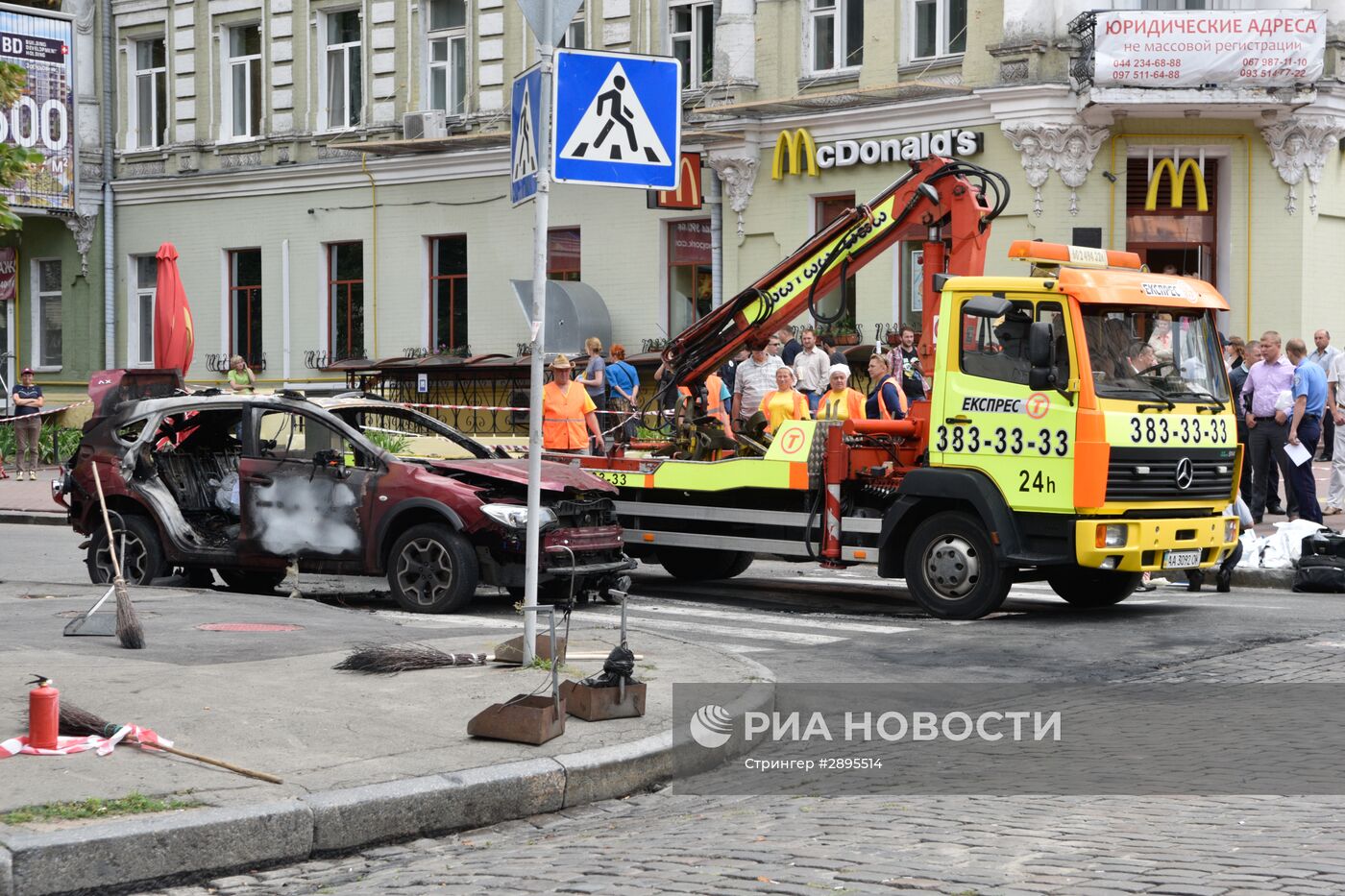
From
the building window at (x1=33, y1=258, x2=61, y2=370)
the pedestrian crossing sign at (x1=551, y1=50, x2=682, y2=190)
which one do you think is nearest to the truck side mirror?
the pedestrian crossing sign at (x1=551, y1=50, x2=682, y2=190)

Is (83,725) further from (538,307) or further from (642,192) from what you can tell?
(642,192)

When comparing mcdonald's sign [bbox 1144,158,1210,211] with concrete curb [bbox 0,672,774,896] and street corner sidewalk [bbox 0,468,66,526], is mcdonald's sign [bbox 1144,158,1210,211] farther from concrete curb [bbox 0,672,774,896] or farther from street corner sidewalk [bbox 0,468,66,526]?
concrete curb [bbox 0,672,774,896]

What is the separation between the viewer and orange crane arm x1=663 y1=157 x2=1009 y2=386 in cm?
1487

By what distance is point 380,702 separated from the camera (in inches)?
331

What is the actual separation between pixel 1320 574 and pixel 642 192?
16826 mm

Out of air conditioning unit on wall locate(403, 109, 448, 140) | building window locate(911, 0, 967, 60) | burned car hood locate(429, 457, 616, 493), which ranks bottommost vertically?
burned car hood locate(429, 457, 616, 493)

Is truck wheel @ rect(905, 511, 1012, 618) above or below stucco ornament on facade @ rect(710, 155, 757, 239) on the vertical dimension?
below

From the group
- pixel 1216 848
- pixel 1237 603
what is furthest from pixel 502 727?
pixel 1237 603

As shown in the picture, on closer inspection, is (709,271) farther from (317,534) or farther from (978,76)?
(317,534)

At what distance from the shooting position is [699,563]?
16156 mm

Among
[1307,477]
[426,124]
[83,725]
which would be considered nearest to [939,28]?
[426,124]

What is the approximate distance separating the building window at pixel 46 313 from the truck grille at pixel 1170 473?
102 feet

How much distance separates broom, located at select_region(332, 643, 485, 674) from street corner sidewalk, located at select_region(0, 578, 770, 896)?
91 millimetres

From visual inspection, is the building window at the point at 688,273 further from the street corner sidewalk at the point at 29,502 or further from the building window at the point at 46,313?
the building window at the point at 46,313
